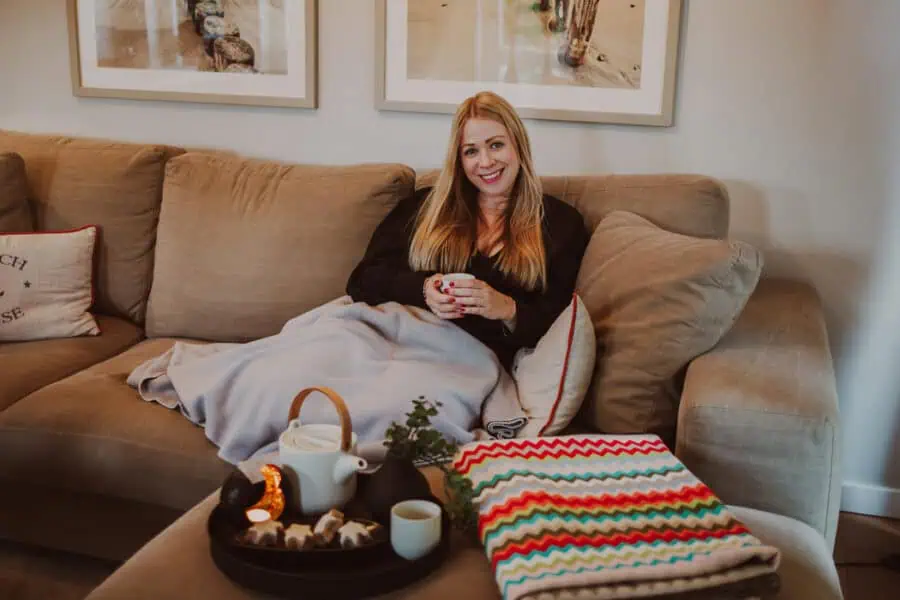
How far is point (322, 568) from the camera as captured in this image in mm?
1235

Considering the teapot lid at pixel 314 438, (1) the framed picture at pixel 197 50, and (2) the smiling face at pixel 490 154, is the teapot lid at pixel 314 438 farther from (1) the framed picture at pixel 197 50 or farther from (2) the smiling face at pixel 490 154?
(1) the framed picture at pixel 197 50

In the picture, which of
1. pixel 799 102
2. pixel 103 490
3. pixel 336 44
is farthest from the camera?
pixel 336 44

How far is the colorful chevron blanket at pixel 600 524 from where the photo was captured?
1188 mm

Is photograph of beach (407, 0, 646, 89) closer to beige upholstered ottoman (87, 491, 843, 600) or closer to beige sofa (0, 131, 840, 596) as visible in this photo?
beige sofa (0, 131, 840, 596)

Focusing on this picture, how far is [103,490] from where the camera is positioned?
73.4 inches

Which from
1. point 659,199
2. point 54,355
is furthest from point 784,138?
point 54,355

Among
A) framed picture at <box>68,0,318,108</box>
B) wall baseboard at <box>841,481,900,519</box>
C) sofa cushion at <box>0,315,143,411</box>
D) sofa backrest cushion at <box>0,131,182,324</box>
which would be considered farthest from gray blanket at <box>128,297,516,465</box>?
wall baseboard at <box>841,481,900,519</box>

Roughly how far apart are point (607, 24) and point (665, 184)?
1.68ft

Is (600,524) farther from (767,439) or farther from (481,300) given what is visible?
(481,300)

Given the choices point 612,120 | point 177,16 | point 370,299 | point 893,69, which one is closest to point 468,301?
point 370,299

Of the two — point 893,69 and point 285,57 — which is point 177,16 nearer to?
point 285,57

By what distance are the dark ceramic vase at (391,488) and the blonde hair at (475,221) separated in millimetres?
768

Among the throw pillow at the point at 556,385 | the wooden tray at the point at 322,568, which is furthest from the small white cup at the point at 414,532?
the throw pillow at the point at 556,385

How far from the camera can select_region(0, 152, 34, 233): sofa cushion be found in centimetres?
242
